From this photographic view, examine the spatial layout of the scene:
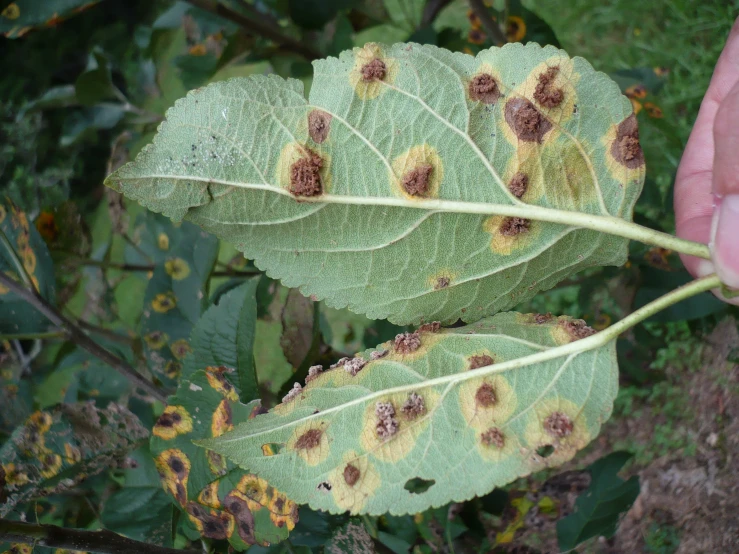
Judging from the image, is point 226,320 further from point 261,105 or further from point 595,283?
point 595,283

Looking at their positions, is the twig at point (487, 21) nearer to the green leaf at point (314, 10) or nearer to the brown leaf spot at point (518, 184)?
the green leaf at point (314, 10)

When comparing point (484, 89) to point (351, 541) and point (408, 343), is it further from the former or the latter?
point (351, 541)

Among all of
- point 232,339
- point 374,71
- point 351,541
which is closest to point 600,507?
point 351,541

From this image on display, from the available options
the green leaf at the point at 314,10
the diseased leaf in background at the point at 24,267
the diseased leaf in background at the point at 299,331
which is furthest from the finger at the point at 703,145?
the diseased leaf in background at the point at 24,267

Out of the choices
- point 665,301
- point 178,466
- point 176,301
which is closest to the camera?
point 665,301

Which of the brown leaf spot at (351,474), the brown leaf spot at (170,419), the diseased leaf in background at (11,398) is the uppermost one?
the brown leaf spot at (351,474)

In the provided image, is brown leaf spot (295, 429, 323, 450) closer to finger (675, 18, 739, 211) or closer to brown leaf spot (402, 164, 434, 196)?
brown leaf spot (402, 164, 434, 196)
